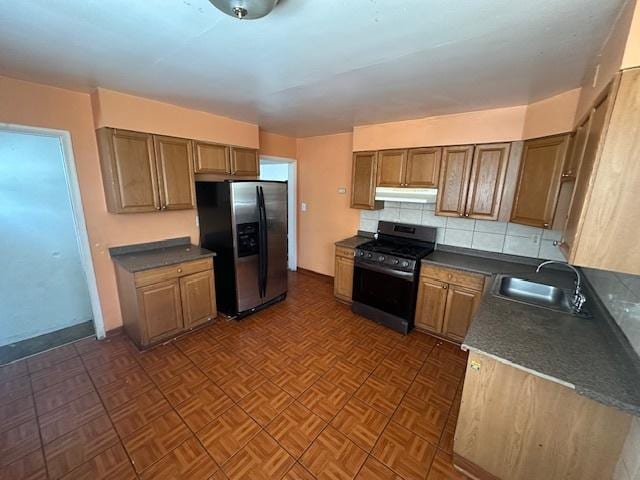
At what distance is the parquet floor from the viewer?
152cm

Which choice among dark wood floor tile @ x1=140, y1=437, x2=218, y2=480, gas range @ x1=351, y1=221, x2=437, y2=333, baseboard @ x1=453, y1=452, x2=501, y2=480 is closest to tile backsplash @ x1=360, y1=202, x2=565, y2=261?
gas range @ x1=351, y1=221, x2=437, y2=333

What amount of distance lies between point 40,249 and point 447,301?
4334mm

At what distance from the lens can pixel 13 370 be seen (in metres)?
2.21

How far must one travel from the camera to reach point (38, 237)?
2.69 metres

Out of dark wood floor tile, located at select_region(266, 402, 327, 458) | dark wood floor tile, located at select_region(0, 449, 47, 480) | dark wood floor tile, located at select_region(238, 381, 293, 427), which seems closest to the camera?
dark wood floor tile, located at select_region(0, 449, 47, 480)

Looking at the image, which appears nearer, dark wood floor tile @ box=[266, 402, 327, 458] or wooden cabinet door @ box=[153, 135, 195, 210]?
dark wood floor tile @ box=[266, 402, 327, 458]

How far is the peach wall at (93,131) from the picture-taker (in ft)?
6.91

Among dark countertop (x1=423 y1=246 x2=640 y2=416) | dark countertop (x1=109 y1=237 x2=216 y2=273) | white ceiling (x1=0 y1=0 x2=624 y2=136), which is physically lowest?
dark countertop (x1=423 y1=246 x2=640 y2=416)

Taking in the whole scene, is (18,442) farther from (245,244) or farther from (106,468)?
(245,244)

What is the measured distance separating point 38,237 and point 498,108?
15.9 ft

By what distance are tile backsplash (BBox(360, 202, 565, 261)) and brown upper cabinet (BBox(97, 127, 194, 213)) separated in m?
2.51

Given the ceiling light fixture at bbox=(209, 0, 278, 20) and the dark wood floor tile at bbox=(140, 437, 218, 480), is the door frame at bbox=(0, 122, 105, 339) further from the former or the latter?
the ceiling light fixture at bbox=(209, 0, 278, 20)

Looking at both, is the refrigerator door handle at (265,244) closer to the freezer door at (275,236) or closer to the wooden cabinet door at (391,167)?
→ the freezer door at (275,236)

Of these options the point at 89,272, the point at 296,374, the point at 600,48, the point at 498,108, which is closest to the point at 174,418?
the point at 296,374
